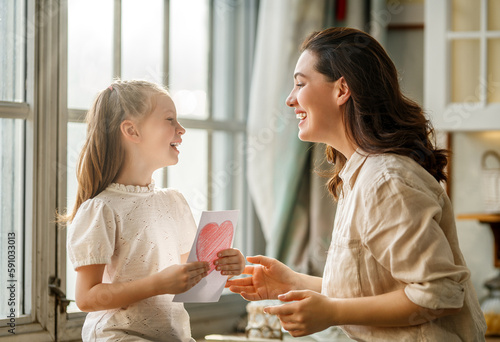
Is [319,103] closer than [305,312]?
No

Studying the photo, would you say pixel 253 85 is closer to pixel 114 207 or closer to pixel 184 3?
pixel 184 3

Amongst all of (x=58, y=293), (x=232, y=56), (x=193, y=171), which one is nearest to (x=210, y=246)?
(x=58, y=293)

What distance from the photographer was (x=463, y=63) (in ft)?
8.92

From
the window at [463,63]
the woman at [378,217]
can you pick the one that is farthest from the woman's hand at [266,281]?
the window at [463,63]

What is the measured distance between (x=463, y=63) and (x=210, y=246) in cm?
171

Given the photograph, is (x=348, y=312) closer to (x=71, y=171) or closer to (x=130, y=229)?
(x=130, y=229)

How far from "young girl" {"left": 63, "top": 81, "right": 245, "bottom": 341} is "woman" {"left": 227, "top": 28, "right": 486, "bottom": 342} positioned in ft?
0.78

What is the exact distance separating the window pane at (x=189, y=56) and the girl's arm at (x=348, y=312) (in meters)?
1.29

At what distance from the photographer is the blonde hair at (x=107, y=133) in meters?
1.59

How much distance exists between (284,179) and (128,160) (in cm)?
112

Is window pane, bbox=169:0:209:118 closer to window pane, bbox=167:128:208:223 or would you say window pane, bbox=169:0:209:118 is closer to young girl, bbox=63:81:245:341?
window pane, bbox=167:128:208:223

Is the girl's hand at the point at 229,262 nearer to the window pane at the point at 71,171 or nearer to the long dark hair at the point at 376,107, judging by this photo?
the long dark hair at the point at 376,107

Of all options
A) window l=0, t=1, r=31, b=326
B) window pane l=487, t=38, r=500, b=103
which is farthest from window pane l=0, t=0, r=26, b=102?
window pane l=487, t=38, r=500, b=103

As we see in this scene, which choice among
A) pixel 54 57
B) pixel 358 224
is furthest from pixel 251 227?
pixel 358 224
